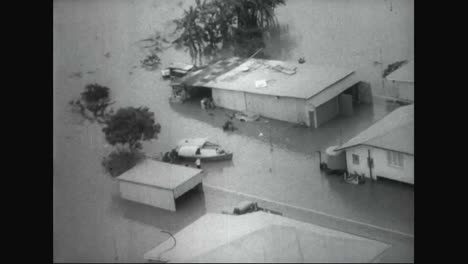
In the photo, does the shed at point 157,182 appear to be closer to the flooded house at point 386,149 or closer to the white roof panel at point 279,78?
the white roof panel at point 279,78

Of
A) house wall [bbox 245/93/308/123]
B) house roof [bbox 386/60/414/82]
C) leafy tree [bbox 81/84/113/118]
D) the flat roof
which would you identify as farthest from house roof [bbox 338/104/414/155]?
leafy tree [bbox 81/84/113/118]

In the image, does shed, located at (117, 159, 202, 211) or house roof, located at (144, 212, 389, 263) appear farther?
shed, located at (117, 159, 202, 211)

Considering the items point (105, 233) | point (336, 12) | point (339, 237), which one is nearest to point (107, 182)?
point (105, 233)

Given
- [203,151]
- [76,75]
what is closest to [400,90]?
[203,151]

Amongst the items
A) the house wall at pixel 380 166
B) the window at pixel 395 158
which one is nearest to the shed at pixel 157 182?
the house wall at pixel 380 166

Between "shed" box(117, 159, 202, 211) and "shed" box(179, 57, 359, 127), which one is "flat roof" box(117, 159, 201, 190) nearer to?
"shed" box(117, 159, 202, 211)

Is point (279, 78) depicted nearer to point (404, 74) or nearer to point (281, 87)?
point (281, 87)
